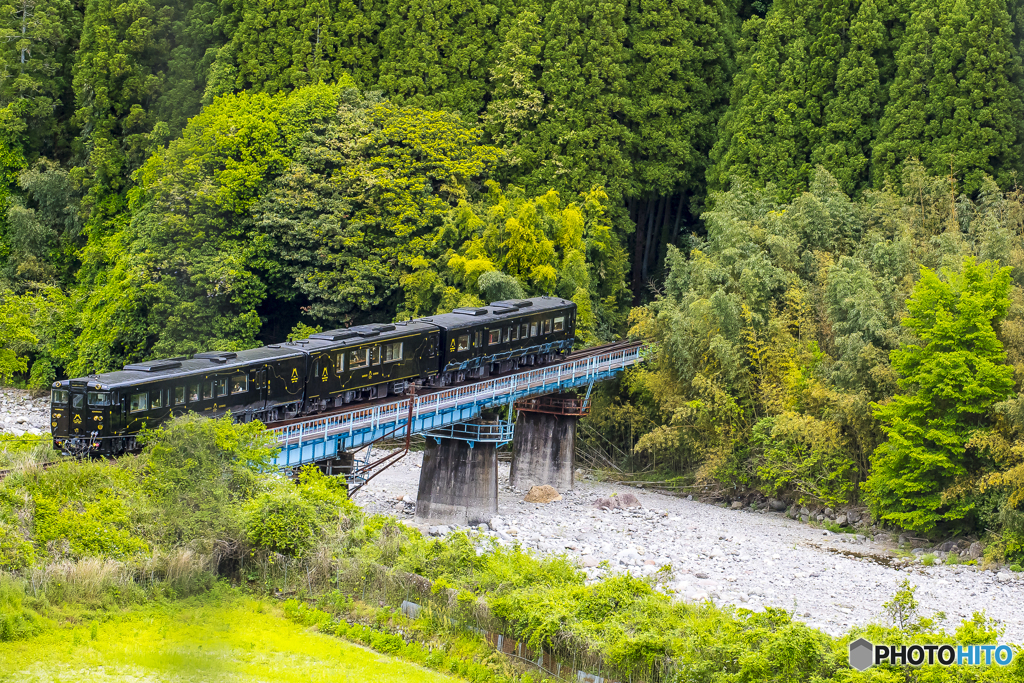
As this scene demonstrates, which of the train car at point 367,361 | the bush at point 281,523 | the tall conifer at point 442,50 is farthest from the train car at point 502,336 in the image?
the bush at point 281,523

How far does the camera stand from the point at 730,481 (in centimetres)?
2997

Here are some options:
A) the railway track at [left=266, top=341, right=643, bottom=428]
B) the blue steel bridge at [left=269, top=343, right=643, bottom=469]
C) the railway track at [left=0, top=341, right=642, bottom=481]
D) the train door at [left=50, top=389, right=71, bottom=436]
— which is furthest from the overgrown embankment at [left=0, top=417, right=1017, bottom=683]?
the railway track at [left=266, top=341, right=643, bottom=428]

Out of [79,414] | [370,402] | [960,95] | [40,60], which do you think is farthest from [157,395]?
[960,95]

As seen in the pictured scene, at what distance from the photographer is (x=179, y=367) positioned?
20734mm

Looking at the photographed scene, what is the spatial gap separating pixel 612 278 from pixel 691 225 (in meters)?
5.98

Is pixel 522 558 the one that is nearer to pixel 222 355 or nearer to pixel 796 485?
pixel 222 355

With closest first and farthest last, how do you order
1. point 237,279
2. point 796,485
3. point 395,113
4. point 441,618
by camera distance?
point 441,618, point 796,485, point 237,279, point 395,113

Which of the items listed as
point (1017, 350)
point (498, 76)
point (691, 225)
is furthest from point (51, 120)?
point (1017, 350)

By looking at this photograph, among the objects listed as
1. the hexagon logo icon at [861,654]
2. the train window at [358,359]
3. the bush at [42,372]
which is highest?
the train window at [358,359]

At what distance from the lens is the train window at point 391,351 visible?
2555cm

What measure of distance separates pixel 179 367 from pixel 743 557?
12.9 m

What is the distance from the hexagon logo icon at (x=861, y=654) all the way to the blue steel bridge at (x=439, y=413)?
10.7 m

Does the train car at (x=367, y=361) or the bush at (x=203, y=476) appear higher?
the train car at (x=367, y=361)

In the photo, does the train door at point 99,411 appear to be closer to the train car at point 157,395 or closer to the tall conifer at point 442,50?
the train car at point 157,395
